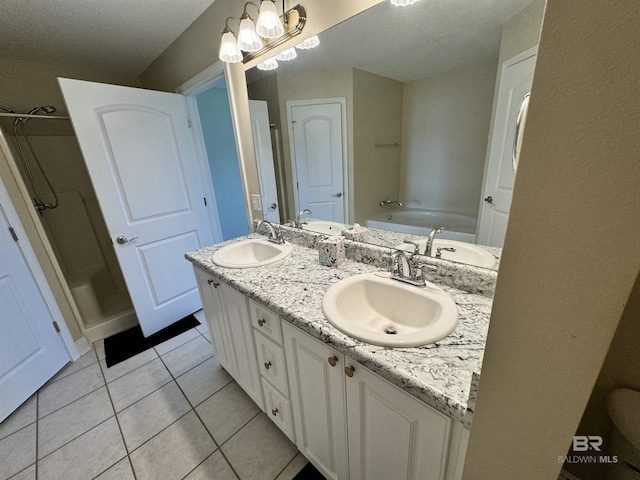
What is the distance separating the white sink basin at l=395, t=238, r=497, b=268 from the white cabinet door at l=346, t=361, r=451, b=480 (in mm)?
556

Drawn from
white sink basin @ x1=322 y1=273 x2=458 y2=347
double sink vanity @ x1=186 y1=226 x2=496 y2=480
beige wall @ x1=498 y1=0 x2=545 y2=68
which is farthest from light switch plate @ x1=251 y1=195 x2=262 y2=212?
beige wall @ x1=498 y1=0 x2=545 y2=68

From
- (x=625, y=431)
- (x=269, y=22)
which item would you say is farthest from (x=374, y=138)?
(x=625, y=431)

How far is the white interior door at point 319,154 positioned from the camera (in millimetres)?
1273

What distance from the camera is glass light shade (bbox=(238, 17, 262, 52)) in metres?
1.20

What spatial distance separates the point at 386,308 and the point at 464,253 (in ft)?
1.22

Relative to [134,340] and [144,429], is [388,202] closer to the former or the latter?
[144,429]

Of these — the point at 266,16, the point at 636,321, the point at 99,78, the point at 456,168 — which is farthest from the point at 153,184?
the point at 636,321

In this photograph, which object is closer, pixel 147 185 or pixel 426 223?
pixel 426 223

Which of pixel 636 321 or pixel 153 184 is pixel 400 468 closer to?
pixel 636 321

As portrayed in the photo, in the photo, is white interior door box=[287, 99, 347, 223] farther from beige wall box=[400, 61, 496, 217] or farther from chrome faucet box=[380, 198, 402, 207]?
beige wall box=[400, 61, 496, 217]

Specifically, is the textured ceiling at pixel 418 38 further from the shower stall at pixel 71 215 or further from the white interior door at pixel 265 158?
the shower stall at pixel 71 215

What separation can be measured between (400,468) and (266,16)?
1754 millimetres

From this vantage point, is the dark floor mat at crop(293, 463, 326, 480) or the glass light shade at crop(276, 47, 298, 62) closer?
the dark floor mat at crop(293, 463, 326, 480)

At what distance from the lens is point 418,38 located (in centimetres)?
94
